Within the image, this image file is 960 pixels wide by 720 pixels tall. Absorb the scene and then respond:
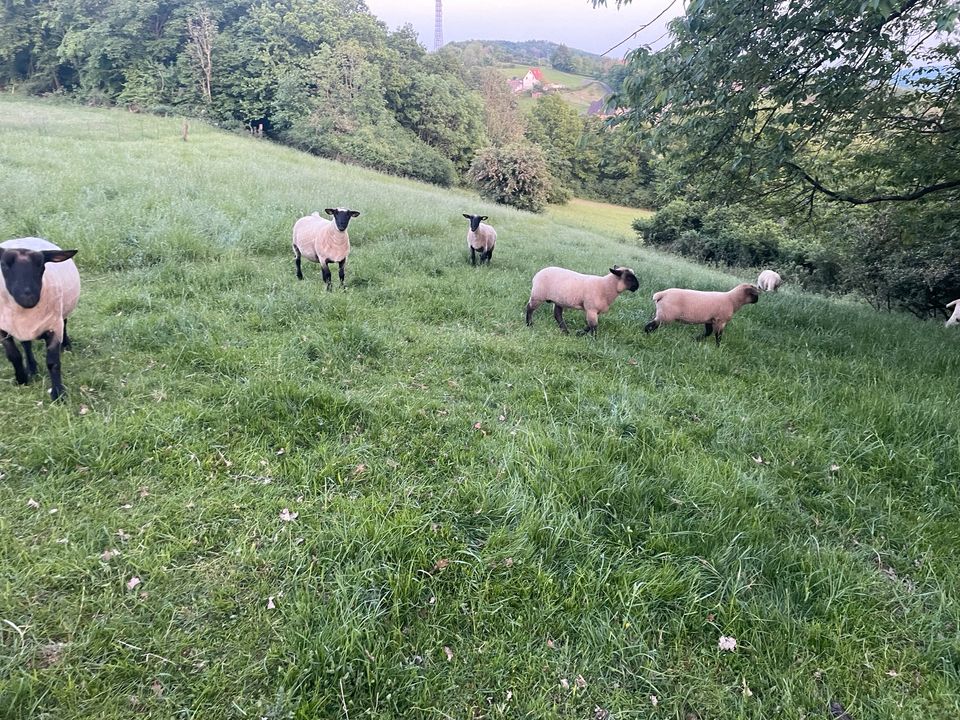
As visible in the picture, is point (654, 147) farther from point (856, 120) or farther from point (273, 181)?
point (273, 181)

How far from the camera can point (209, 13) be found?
145 ft

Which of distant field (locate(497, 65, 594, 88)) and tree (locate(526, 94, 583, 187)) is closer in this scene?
tree (locate(526, 94, 583, 187))

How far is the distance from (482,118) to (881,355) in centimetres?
5912

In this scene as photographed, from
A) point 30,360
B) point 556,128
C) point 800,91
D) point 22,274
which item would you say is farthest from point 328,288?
point 556,128

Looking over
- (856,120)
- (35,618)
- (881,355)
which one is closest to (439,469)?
(35,618)

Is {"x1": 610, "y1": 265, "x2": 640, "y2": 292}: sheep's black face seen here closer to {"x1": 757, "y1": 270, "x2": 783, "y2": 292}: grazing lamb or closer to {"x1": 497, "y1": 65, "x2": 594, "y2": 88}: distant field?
{"x1": 757, "y1": 270, "x2": 783, "y2": 292}: grazing lamb

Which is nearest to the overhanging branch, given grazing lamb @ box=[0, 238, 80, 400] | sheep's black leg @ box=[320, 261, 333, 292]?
sheep's black leg @ box=[320, 261, 333, 292]

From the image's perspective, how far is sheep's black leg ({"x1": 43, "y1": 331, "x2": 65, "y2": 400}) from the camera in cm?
443

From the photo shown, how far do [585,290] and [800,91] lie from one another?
4.47 metres

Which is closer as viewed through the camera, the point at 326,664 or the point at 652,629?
the point at 326,664

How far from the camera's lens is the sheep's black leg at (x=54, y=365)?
174 inches

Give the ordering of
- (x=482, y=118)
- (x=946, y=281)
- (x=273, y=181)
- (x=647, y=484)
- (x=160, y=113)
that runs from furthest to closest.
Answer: (x=482, y=118) → (x=160, y=113) → (x=273, y=181) → (x=946, y=281) → (x=647, y=484)

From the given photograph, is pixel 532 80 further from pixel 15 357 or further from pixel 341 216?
pixel 15 357

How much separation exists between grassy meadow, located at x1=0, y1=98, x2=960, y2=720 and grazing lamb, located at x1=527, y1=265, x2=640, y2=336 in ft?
1.72
